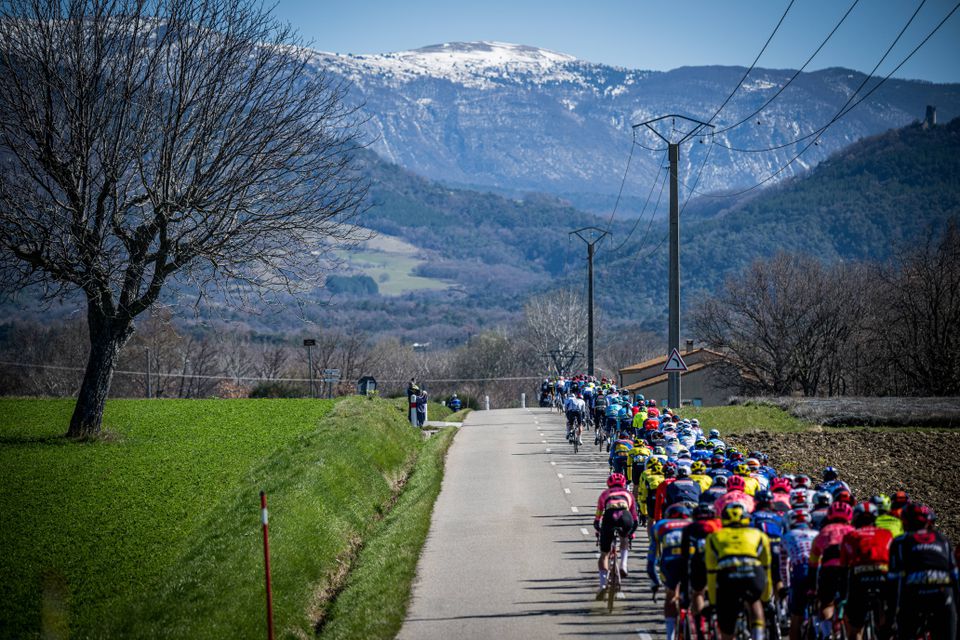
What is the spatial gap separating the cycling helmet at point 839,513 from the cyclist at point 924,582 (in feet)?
4.47

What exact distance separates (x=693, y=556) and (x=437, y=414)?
152 ft

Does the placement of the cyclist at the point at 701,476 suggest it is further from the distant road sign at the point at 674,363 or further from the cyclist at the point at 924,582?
the distant road sign at the point at 674,363

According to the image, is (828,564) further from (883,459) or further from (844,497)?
(883,459)

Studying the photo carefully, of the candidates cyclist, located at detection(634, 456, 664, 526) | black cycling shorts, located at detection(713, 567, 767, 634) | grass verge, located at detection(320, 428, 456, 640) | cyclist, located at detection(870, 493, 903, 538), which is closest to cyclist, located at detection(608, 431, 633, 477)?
cyclist, located at detection(634, 456, 664, 526)

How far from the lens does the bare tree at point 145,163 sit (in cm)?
3114

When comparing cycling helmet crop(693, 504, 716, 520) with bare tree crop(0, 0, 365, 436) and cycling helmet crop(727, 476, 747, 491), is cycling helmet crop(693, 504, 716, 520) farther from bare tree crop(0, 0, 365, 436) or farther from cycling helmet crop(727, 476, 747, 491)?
bare tree crop(0, 0, 365, 436)

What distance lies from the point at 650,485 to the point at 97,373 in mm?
20039

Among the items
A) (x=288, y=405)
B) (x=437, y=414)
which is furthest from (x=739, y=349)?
(x=288, y=405)

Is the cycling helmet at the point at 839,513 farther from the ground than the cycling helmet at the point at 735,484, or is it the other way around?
the cycling helmet at the point at 735,484

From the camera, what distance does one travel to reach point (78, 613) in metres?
15.0

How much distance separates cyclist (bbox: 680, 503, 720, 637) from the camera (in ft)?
43.4

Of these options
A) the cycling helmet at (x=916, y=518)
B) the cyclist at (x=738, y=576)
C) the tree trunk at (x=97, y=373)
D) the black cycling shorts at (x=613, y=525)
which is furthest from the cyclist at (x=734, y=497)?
the tree trunk at (x=97, y=373)

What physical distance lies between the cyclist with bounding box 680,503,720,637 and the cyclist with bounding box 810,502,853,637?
47.8 inches

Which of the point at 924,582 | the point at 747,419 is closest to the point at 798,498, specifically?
the point at 924,582
